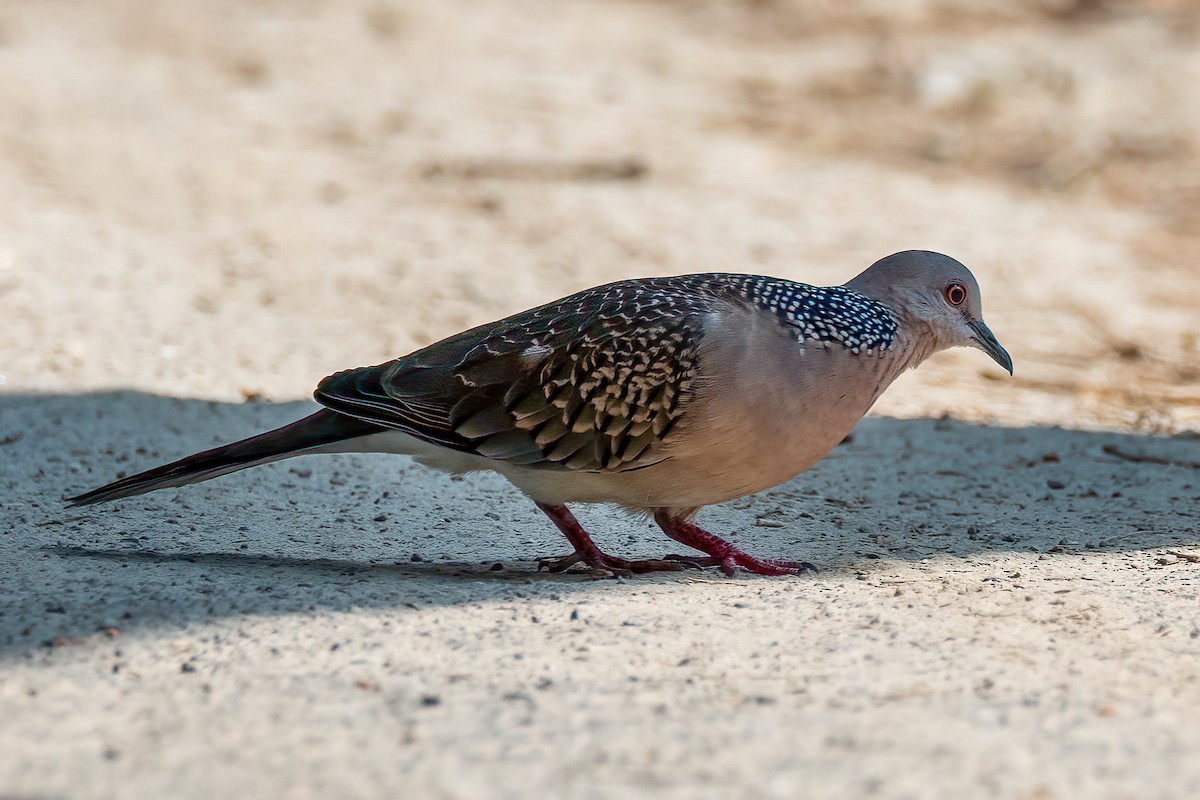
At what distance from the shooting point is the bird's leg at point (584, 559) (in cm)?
394

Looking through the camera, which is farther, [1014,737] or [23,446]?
[23,446]

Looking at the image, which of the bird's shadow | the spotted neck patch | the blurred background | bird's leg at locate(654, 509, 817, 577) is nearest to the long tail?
the bird's shadow

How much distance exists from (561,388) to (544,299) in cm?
303

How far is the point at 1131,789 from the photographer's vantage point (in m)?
2.49

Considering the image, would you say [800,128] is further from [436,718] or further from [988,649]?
[436,718]

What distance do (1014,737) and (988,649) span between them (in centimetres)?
54

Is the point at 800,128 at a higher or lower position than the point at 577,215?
higher

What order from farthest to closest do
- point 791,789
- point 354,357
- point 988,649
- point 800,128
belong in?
point 800,128
point 354,357
point 988,649
point 791,789

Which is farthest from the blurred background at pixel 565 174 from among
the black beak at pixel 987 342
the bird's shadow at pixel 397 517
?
the black beak at pixel 987 342

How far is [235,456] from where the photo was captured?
12.4 ft

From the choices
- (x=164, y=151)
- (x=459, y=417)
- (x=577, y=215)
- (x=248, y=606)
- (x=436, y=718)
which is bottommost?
(x=436, y=718)

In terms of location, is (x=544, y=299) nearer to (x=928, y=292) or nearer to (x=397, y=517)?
(x=397, y=517)

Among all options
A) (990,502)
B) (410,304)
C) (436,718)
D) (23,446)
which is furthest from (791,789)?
(410,304)

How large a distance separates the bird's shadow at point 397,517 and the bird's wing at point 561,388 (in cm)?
39
